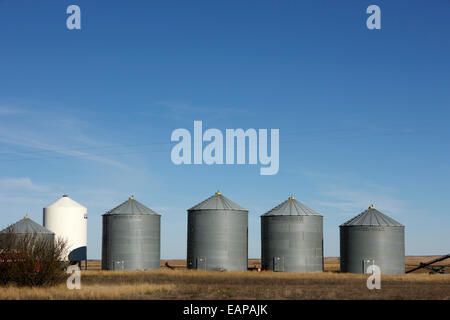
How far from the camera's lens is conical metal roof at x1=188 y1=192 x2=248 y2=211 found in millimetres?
57438

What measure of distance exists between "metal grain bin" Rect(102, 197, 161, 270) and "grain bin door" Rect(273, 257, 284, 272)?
11.8 meters

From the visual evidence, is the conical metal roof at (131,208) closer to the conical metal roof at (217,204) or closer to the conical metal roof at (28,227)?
the conical metal roof at (217,204)

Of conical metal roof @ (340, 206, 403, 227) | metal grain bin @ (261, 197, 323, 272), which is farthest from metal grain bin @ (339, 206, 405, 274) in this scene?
metal grain bin @ (261, 197, 323, 272)

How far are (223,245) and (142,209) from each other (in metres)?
9.10

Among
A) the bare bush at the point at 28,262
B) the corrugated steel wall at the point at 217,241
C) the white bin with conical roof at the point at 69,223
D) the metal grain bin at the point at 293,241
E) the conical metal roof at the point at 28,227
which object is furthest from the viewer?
the white bin with conical roof at the point at 69,223

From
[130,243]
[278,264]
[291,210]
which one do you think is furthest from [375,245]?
[130,243]

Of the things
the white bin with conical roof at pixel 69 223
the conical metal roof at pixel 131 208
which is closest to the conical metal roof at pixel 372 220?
the conical metal roof at pixel 131 208

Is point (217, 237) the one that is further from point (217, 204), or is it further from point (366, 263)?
point (366, 263)

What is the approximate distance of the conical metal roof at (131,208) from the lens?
58344mm

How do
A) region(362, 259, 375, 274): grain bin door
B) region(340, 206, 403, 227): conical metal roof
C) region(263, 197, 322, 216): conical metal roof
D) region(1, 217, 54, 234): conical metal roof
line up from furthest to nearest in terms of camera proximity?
1. region(1, 217, 54, 234): conical metal roof
2. region(263, 197, 322, 216): conical metal roof
3. region(340, 206, 403, 227): conical metal roof
4. region(362, 259, 375, 274): grain bin door

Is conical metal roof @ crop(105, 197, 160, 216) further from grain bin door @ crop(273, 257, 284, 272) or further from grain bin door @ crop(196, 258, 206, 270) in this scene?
grain bin door @ crop(273, 257, 284, 272)

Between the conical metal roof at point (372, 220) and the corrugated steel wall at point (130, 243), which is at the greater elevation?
the conical metal roof at point (372, 220)

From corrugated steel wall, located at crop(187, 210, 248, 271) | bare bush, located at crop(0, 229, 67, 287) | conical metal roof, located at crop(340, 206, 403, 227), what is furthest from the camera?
corrugated steel wall, located at crop(187, 210, 248, 271)
